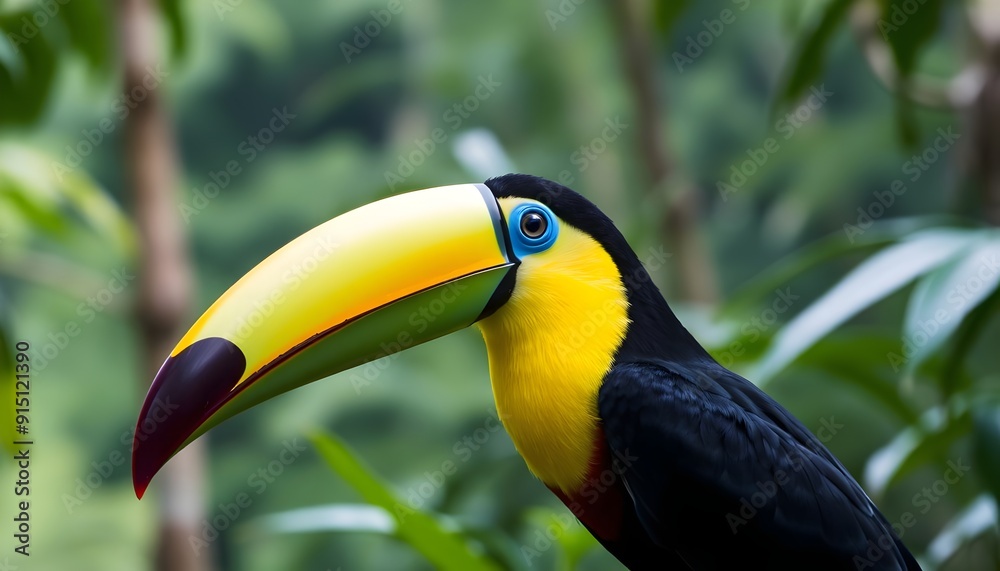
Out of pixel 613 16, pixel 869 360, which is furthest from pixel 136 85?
pixel 869 360

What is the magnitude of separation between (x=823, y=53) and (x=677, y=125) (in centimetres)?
364

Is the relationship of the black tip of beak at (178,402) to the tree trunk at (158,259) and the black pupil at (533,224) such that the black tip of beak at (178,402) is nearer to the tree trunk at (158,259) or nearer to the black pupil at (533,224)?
the black pupil at (533,224)

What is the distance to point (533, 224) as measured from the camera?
0.96m

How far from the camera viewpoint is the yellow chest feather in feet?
3.00

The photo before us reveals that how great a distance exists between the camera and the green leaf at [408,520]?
50.3 inches

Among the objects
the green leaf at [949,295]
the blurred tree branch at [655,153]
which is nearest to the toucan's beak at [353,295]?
the green leaf at [949,295]

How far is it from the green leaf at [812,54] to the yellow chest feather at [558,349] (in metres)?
0.77

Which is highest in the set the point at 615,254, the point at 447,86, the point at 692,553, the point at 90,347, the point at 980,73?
the point at 90,347

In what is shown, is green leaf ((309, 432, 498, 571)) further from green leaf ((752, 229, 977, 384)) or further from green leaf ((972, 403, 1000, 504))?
green leaf ((972, 403, 1000, 504))

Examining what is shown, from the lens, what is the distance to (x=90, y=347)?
17.5ft

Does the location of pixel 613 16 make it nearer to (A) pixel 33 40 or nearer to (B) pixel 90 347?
(A) pixel 33 40

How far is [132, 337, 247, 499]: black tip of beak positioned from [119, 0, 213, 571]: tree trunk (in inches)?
48.2

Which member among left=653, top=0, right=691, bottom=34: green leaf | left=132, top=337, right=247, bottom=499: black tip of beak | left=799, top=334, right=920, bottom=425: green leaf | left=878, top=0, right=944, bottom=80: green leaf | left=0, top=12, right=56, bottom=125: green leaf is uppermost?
left=0, top=12, right=56, bottom=125: green leaf

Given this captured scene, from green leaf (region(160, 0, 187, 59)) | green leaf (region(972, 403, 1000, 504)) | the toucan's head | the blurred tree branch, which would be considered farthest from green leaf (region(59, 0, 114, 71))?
green leaf (region(972, 403, 1000, 504))
